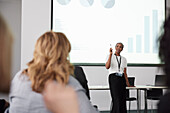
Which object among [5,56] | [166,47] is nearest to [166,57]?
[166,47]

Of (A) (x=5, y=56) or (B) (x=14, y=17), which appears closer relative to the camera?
(A) (x=5, y=56)

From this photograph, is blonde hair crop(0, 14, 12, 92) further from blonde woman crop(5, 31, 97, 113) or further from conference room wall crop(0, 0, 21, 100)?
conference room wall crop(0, 0, 21, 100)

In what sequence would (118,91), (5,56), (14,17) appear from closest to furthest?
1. (5,56)
2. (118,91)
3. (14,17)

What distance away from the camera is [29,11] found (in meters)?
6.68

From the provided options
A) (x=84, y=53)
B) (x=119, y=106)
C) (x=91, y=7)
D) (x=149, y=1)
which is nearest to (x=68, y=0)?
(x=91, y=7)

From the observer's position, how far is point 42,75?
1.54 m

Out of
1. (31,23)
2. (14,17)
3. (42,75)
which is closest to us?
(42,75)

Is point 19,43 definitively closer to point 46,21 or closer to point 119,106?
point 46,21

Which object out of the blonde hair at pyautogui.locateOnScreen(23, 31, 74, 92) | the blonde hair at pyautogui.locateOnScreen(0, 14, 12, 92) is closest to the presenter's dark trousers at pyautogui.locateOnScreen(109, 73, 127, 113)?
the blonde hair at pyautogui.locateOnScreen(23, 31, 74, 92)

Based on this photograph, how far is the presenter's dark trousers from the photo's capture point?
4.77 metres

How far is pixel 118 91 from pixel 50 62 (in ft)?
11.1

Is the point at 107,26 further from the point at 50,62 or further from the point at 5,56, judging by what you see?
the point at 5,56

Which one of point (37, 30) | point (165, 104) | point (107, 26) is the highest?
point (107, 26)

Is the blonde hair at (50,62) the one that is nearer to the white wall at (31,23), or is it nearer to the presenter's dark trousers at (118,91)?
the presenter's dark trousers at (118,91)
